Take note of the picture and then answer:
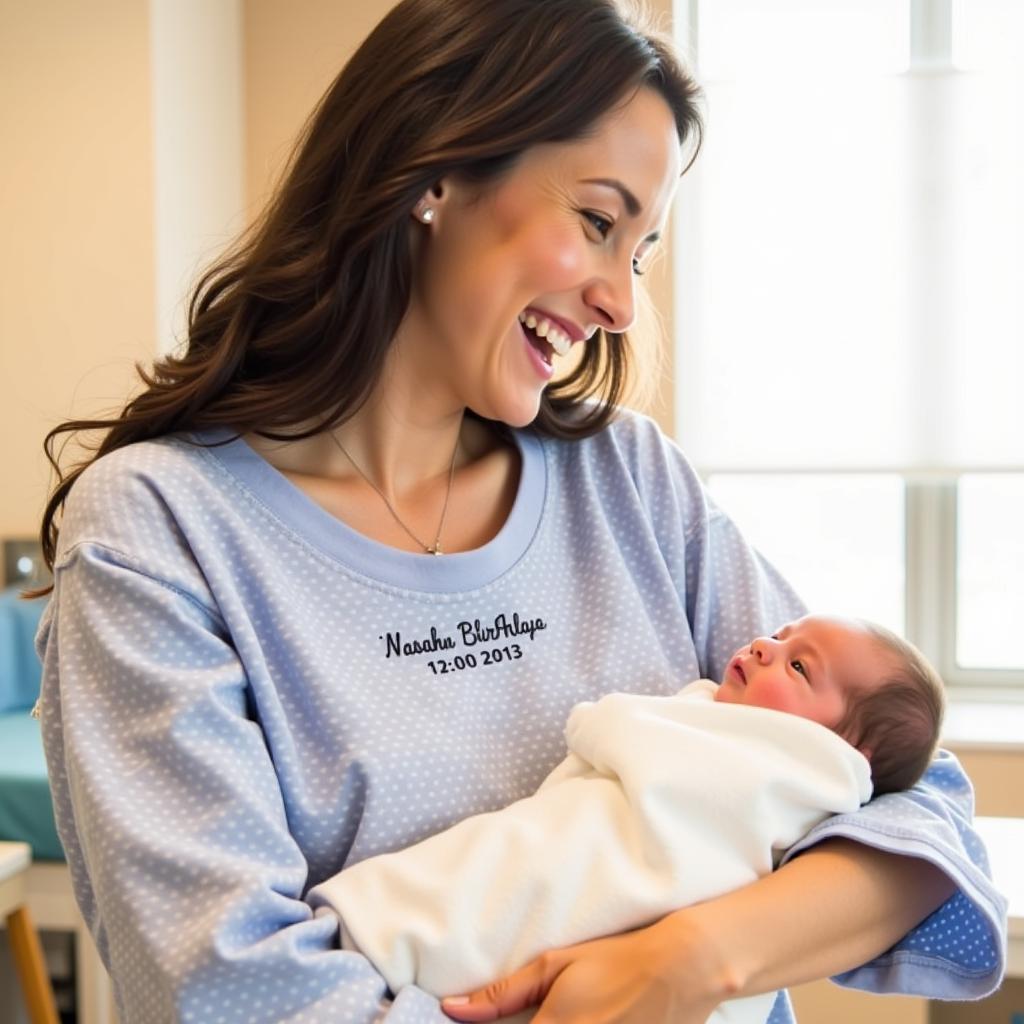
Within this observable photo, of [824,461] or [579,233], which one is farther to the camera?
[824,461]

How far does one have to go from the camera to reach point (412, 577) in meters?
1.30

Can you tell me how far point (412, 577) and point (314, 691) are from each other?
0.17 metres

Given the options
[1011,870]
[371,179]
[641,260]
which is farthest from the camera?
[1011,870]

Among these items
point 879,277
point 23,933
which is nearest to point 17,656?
point 23,933

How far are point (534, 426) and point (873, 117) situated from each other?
8.55 ft

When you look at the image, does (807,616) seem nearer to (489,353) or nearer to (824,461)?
→ (489,353)

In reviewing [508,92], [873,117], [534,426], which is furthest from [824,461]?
[508,92]

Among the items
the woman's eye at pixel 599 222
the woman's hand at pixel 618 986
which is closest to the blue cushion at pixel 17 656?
the woman's eye at pixel 599 222

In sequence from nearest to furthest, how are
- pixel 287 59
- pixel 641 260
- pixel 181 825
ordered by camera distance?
pixel 181 825 → pixel 641 260 → pixel 287 59

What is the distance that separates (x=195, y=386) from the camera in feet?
4.17

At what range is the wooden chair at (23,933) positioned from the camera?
2.42 metres

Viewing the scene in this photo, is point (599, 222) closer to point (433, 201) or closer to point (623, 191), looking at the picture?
point (623, 191)

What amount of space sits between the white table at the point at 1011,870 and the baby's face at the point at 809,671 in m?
0.47

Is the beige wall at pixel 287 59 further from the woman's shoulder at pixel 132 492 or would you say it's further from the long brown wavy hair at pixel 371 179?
the woman's shoulder at pixel 132 492
